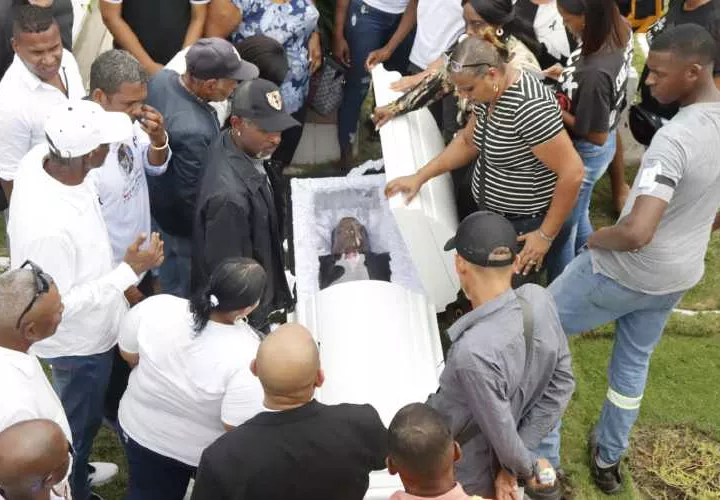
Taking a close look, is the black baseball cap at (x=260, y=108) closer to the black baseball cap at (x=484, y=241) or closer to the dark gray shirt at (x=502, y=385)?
the black baseball cap at (x=484, y=241)

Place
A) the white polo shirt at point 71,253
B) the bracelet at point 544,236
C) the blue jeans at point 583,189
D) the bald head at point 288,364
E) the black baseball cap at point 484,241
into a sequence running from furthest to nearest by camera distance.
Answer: the blue jeans at point 583,189
the bracelet at point 544,236
the white polo shirt at point 71,253
the black baseball cap at point 484,241
the bald head at point 288,364

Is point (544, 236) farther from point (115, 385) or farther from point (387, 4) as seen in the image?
point (387, 4)

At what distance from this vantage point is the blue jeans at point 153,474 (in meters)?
2.99

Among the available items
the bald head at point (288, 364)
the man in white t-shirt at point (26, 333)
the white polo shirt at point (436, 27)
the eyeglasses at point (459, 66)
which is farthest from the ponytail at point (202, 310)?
the white polo shirt at point (436, 27)

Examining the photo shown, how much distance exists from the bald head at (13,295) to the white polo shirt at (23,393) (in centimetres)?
9

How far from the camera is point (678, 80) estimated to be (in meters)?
3.06

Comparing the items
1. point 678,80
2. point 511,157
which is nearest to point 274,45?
point 511,157

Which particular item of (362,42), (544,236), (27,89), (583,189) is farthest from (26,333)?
(362,42)

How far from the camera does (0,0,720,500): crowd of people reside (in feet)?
7.83

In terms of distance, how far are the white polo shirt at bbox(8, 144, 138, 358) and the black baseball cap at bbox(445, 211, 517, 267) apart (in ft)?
4.38

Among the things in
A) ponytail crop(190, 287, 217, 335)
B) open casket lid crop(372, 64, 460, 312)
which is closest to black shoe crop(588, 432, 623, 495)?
open casket lid crop(372, 64, 460, 312)

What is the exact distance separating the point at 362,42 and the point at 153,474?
3.24 metres

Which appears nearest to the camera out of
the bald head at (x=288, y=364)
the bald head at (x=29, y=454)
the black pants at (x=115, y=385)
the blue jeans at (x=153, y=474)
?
the bald head at (x=29, y=454)

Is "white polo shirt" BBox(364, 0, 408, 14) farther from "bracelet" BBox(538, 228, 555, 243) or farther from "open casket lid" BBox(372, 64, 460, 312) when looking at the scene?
"bracelet" BBox(538, 228, 555, 243)
